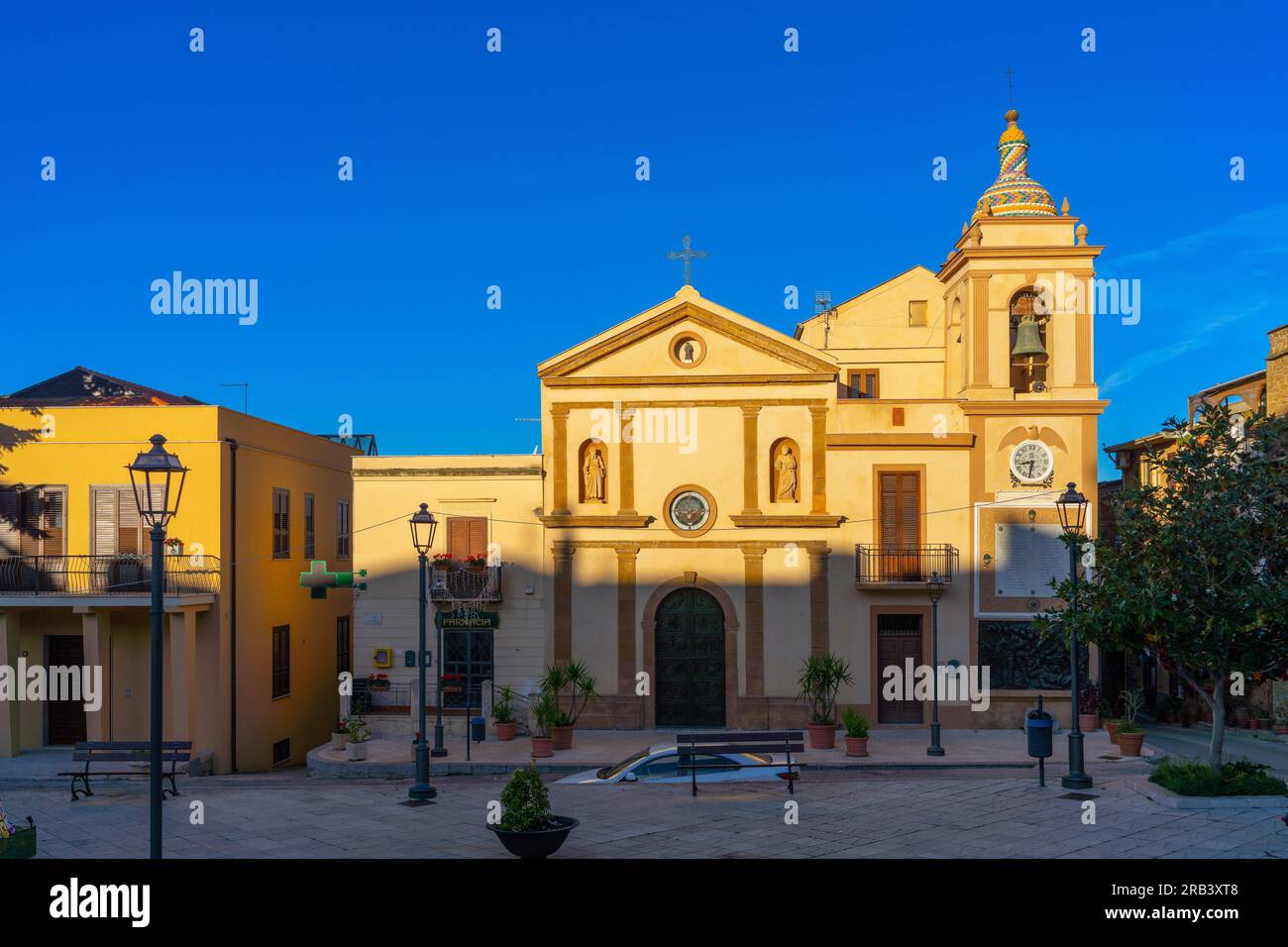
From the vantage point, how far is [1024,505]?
87.9ft

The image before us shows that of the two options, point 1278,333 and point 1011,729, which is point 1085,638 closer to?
point 1011,729

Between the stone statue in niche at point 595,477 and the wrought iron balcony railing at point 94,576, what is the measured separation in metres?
9.10

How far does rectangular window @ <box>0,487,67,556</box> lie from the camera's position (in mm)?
26047

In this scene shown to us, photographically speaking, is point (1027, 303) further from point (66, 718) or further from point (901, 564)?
point (66, 718)

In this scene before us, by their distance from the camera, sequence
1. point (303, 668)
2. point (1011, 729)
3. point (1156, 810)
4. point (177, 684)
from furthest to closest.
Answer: point (303, 668), point (1011, 729), point (177, 684), point (1156, 810)

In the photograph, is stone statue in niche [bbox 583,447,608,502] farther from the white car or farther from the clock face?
the clock face

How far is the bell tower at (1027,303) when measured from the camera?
1060 inches

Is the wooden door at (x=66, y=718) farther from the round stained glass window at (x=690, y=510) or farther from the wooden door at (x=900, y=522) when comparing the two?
the wooden door at (x=900, y=522)

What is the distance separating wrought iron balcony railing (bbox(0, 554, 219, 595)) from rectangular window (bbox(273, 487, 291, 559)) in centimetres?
369

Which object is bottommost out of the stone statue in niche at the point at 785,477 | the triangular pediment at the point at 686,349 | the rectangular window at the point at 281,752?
the rectangular window at the point at 281,752

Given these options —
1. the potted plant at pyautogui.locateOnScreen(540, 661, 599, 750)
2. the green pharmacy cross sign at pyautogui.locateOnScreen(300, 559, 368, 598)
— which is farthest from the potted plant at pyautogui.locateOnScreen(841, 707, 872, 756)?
the green pharmacy cross sign at pyautogui.locateOnScreen(300, 559, 368, 598)

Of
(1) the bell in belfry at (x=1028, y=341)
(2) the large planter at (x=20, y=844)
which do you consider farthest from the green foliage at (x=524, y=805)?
(1) the bell in belfry at (x=1028, y=341)
